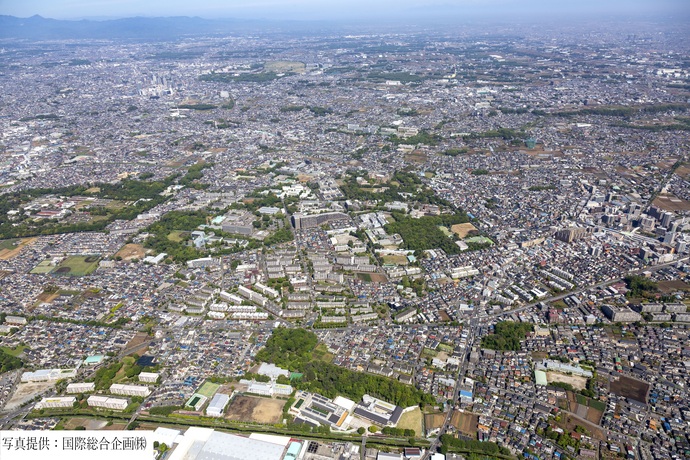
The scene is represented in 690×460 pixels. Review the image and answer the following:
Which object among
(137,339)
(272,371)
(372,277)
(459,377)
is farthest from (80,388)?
(459,377)

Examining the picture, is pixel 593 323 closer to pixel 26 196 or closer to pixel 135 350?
pixel 135 350

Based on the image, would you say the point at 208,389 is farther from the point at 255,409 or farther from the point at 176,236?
the point at 176,236

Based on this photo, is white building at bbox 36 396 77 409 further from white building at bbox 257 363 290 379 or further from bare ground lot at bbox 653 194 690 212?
bare ground lot at bbox 653 194 690 212

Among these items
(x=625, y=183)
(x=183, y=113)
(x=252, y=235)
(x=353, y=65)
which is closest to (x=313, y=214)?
(x=252, y=235)

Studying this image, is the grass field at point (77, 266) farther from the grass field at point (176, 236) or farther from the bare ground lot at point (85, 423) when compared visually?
the bare ground lot at point (85, 423)

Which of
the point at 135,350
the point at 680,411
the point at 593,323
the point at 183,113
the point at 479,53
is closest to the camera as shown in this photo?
the point at 680,411

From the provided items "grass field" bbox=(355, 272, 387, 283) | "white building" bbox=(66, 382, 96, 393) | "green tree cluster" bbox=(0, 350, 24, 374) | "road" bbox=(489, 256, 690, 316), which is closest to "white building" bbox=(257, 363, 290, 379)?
"white building" bbox=(66, 382, 96, 393)

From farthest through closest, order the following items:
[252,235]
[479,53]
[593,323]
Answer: [479,53] < [252,235] < [593,323]
